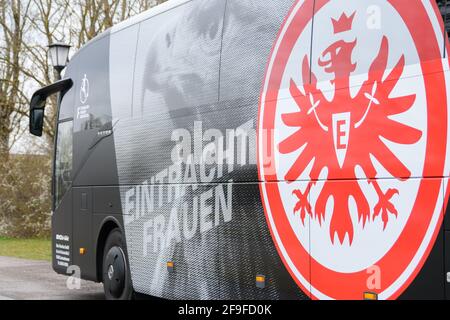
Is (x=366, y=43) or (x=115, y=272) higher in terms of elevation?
(x=366, y=43)

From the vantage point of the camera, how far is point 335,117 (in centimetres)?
639

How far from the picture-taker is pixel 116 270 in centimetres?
1016

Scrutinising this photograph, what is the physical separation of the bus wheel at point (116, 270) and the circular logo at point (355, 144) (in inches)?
133

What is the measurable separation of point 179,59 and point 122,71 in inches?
57.2

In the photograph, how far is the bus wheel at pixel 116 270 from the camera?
10.0m

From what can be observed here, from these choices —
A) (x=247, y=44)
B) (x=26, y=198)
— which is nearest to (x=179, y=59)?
(x=247, y=44)

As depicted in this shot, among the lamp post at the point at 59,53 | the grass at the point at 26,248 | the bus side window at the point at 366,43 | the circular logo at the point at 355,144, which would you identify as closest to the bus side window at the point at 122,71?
the circular logo at the point at 355,144

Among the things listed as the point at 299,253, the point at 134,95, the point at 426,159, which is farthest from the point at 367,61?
the point at 134,95

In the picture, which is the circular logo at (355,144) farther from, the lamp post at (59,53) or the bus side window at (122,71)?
the lamp post at (59,53)

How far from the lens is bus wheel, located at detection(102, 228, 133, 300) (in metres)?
10.0

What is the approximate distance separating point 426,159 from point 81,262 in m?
6.72

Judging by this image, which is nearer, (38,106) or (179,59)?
(179,59)

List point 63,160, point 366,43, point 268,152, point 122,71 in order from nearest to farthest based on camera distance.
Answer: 1. point 366,43
2. point 268,152
3. point 122,71
4. point 63,160

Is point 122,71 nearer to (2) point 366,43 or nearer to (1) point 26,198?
(2) point 366,43
